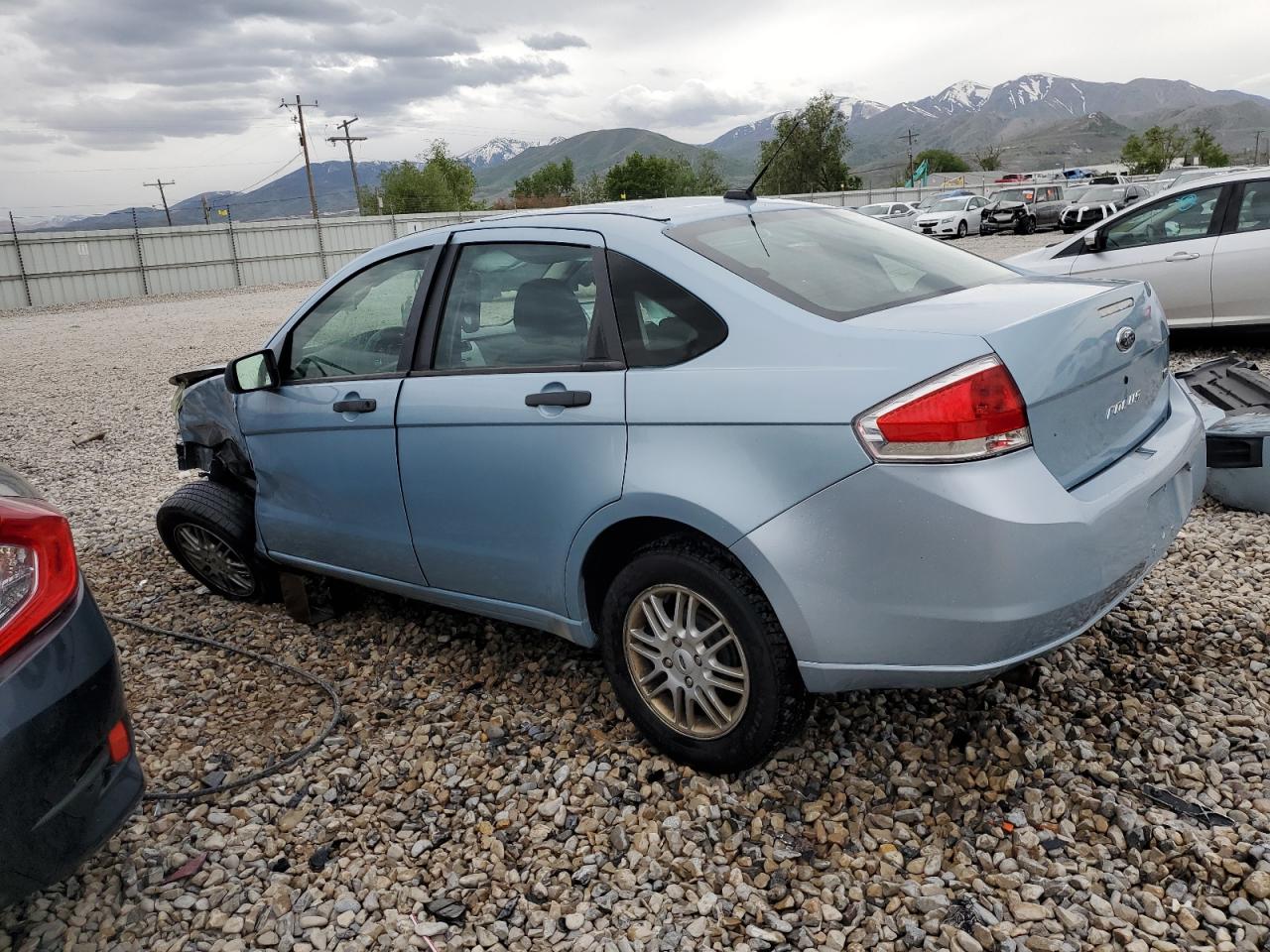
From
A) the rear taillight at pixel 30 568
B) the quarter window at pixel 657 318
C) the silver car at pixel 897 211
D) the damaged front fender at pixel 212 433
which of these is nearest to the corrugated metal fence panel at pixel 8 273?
the silver car at pixel 897 211

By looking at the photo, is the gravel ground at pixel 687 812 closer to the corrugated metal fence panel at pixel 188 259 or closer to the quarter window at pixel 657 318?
the quarter window at pixel 657 318

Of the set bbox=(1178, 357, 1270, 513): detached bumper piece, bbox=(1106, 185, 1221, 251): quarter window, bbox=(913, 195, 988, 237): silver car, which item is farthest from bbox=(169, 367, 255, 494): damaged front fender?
bbox=(913, 195, 988, 237): silver car

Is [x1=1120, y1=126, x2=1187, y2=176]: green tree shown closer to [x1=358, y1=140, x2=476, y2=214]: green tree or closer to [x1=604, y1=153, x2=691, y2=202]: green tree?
[x1=604, y1=153, x2=691, y2=202]: green tree

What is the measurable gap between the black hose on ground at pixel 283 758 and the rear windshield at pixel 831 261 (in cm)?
215

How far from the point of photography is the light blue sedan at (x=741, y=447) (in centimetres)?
228

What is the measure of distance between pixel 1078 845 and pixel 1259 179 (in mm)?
7243

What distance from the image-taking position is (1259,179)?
759 centimetres

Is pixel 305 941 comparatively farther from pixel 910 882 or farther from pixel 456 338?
pixel 456 338

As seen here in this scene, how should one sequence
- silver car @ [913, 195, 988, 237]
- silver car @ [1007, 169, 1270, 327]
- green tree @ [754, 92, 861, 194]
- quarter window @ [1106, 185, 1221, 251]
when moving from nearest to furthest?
1. silver car @ [1007, 169, 1270, 327]
2. quarter window @ [1106, 185, 1221, 251]
3. silver car @ [913, 195, 988, 237]
4. green tree @ [754, 92, 861, 194]

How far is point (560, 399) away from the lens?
2.84 metres

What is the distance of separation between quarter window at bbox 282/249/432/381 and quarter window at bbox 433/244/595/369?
243mm

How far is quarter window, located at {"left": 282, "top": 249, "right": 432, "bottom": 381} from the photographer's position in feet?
Result: 11.6

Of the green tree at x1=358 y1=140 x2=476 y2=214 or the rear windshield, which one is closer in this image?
the rear windshield

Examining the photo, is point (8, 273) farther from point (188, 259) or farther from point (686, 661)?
point (686, 661)
